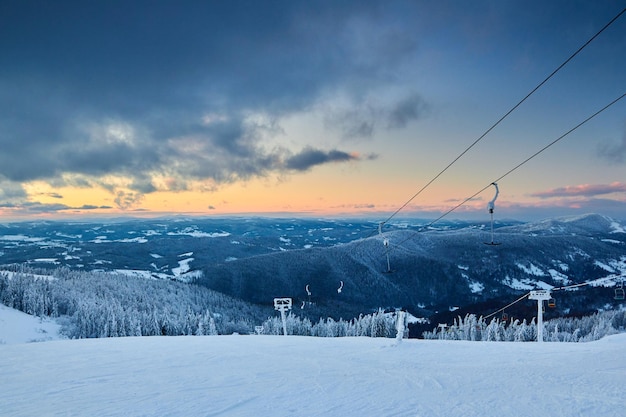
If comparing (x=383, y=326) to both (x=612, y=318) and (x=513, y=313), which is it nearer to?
(x=612, y=318)

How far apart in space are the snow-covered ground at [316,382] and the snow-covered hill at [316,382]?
0.02m

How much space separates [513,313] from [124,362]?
14945cm

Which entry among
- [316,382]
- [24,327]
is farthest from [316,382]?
[24,327]

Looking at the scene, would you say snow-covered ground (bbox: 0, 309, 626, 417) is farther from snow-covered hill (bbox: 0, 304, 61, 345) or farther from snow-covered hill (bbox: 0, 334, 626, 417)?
snow-covered hill (bbox: 0, 304, 61, 345)

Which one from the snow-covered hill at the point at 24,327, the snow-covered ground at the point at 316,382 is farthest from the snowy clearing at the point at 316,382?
the snow-covered hill at the point at 24,327

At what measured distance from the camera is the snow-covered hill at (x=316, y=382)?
519 cm

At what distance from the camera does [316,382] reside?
6.56 metres

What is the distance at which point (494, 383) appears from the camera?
246 inches

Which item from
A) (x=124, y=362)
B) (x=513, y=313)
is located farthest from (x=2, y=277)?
(x=513, y=313)

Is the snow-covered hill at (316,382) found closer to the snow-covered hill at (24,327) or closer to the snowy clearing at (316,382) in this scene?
the snowy clearing at (316,382)

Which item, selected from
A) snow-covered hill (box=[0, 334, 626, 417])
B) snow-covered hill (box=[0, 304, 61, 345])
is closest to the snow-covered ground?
snow-covered hill (box=[0, 334, 626, 417])

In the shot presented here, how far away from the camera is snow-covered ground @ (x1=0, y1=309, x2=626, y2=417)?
17.0 ft

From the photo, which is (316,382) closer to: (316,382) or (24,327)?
(316,382)

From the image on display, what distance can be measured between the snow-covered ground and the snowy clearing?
21 mm
